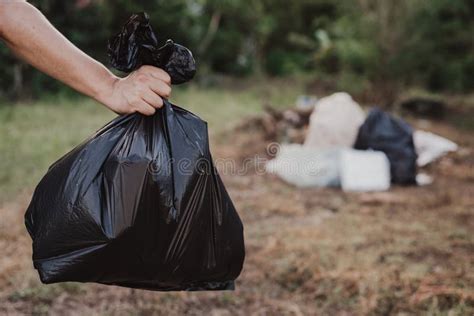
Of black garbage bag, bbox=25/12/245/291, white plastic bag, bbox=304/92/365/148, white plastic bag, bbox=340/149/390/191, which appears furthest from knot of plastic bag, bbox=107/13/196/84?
white plastic bag, bbox=304/92/365/148

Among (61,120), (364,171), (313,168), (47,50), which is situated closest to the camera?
(47,50)

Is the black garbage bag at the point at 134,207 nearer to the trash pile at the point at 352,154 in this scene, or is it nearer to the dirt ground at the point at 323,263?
the dirt ground at the point at 323,263

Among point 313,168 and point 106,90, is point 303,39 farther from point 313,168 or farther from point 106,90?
point 106,90

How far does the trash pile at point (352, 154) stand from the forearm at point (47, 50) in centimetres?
355

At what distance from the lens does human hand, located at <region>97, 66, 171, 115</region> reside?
58.6 inches

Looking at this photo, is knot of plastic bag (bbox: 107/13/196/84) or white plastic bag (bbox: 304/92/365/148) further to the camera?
white plastic bag (bbox: 304/92/365/148)

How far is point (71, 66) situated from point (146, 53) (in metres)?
0.19

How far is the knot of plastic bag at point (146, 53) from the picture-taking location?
1535 millimetres

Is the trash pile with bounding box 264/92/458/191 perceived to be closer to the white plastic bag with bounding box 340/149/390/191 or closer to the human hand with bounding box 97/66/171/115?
the white plastic bag with bounding box 340/149/390/191

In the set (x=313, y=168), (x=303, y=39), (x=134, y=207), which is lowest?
(x=134, y=207)

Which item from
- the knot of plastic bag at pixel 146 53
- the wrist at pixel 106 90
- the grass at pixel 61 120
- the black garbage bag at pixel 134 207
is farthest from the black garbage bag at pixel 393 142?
the wrist at pixel 106 90

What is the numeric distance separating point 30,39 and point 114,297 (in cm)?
149

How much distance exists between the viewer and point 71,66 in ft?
4.83

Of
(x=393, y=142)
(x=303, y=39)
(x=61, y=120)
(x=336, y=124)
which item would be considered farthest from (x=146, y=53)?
(x=303, y=39)
